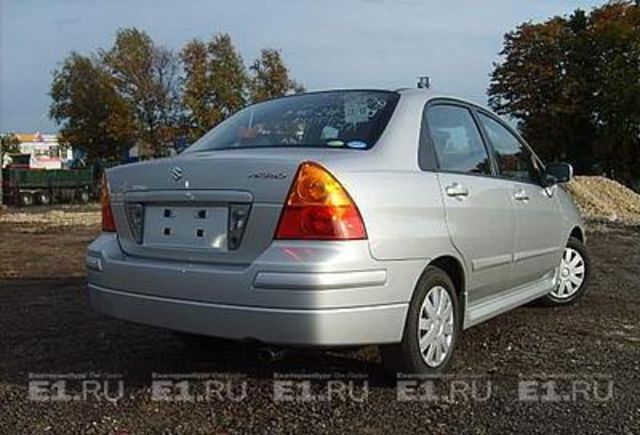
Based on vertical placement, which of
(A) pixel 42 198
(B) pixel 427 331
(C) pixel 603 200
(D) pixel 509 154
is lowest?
(A) pixel 42 198

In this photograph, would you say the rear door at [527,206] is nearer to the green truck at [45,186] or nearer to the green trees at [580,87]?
the green truck at [45,186]

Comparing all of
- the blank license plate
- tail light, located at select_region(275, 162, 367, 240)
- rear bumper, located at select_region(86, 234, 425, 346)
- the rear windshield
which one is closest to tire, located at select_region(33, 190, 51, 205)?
the rear windshield

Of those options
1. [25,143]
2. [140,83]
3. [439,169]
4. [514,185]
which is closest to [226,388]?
[439,169]

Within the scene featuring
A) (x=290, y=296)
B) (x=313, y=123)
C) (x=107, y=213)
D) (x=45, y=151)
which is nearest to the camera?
(x=290, y=296)

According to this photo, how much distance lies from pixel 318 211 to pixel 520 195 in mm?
2139

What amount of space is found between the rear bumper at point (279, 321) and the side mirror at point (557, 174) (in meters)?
2.46

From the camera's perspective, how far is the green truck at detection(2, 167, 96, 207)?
31867 millimetres

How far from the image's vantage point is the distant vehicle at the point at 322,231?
3533 millimetres

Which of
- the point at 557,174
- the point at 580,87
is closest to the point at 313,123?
the point at 557,174

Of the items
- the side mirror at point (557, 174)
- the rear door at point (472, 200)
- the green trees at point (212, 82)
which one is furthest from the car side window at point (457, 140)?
the green trees at point (212, 82)

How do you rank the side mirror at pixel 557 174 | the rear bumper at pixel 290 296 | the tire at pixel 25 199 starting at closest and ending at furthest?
the rear bumper at pixel 290 296 → the side mirror at pixel 557 174 → the tire at pixel 25 199

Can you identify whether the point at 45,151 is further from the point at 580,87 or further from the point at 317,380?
the point at 317,380

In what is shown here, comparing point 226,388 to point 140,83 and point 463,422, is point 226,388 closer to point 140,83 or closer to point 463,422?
point 463,422

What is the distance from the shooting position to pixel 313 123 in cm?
439
